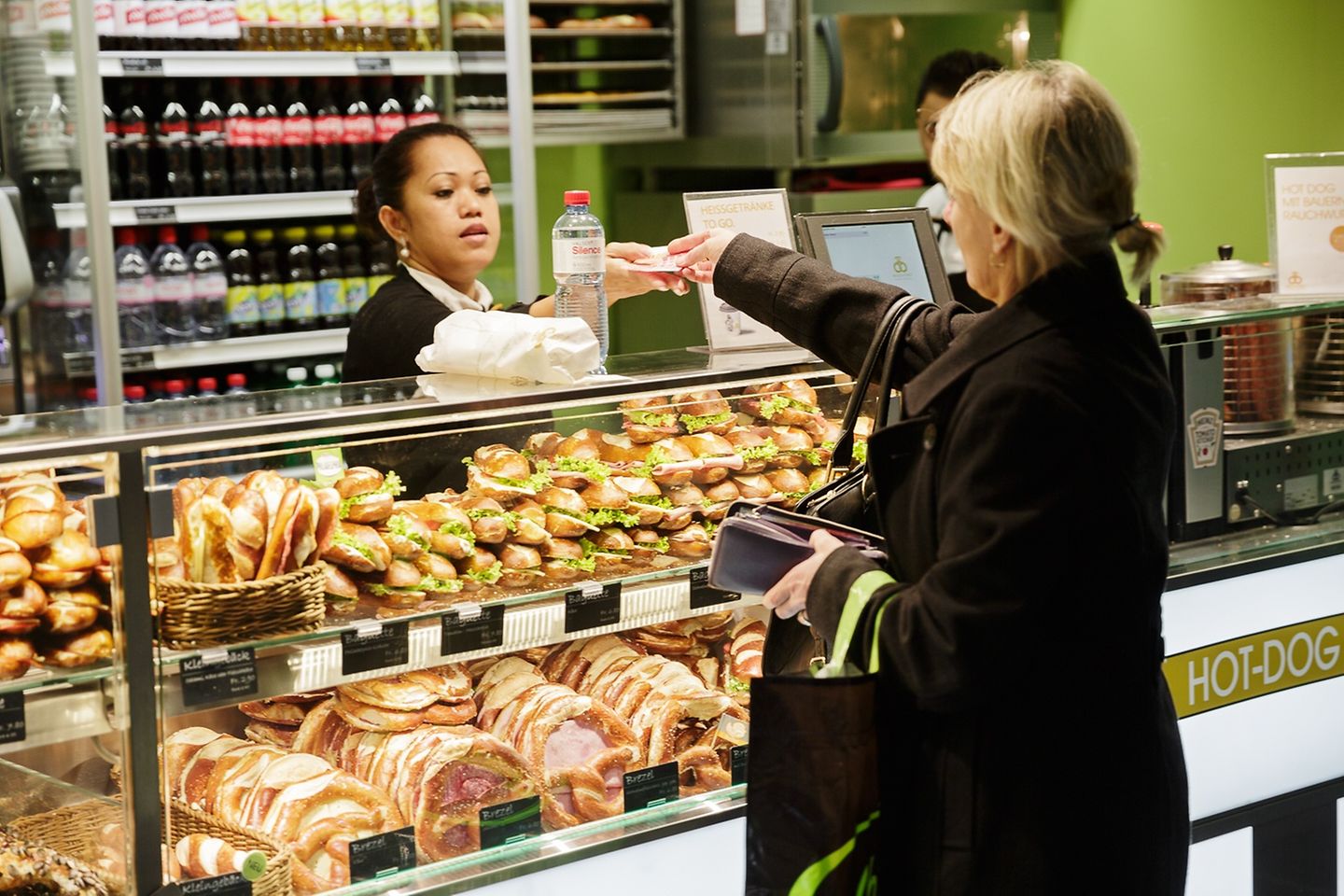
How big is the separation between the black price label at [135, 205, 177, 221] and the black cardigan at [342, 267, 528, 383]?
1252mm

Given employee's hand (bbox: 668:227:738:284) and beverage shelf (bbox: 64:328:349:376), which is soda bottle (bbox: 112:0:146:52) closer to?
beverage shelf (bbox: 64:328:349:376)

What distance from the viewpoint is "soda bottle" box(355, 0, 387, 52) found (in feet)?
16.5

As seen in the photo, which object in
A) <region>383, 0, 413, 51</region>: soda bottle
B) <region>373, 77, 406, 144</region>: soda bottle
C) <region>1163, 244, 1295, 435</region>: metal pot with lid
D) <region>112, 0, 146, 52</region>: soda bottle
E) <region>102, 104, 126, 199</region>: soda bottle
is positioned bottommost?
<region>1163, 244, 1295, 435</region>: metal pot with lid

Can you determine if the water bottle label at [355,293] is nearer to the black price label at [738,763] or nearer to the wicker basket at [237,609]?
the black price label at [738,763]

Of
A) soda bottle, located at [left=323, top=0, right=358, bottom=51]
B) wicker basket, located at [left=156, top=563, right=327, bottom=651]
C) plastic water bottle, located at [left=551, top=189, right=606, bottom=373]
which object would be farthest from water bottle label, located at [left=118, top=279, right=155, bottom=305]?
wicker basket, located at [left=156, top=563, right=327, bottom=651]

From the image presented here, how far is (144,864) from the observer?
6.45 ft

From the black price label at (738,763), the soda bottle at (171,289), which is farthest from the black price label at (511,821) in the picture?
the soda bottle at (171,289)

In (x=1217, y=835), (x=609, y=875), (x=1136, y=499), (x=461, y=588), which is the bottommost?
(x=1217, y=835)

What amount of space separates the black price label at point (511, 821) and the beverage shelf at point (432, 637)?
0.81ft

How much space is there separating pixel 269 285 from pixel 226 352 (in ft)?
1.03

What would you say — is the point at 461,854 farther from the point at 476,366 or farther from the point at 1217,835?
the point at 1217,835

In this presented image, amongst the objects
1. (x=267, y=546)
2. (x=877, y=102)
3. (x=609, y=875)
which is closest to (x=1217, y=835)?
(x=609, y=875)

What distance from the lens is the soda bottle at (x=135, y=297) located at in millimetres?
4750

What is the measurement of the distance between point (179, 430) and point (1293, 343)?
2.49m
